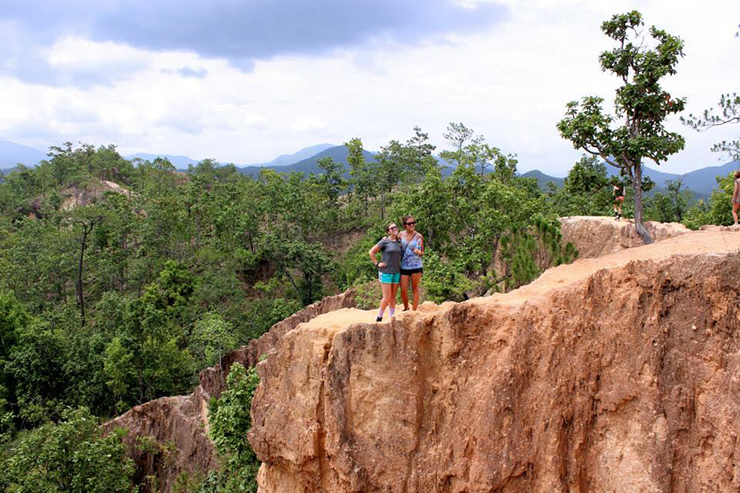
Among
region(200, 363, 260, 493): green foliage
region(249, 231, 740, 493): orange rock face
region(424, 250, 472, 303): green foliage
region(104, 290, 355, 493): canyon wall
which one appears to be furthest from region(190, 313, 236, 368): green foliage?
region(249, 231, 740, 493): orange rock face

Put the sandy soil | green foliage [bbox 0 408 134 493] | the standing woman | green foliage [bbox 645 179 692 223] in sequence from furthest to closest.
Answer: green foliage [bbox 645 179 692 223] → green foliage [bbox 0 408 134 493] → the standing woman → the sandy soil

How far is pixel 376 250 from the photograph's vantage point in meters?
9.03

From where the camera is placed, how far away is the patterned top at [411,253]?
9.20m

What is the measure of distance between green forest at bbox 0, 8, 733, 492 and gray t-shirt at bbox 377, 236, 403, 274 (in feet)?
13.9

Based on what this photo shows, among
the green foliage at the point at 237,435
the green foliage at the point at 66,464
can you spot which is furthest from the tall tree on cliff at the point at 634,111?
the green foliage at the point at 66,464

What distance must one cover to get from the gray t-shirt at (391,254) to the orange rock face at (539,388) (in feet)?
2.87

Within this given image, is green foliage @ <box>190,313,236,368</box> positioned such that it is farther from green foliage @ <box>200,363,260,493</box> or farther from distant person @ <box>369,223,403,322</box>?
distant person @ <box>369,223,403,322</box>

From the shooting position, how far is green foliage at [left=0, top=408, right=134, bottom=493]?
16125 millimetres

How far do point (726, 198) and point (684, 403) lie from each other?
69.8ft

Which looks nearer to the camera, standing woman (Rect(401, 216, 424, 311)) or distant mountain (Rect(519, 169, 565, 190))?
standing woman (Rect(401, 216, 424, 311))

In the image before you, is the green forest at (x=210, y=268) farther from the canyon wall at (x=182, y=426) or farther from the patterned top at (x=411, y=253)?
the patterned top at (x=411, y=253)

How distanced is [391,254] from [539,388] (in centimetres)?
332

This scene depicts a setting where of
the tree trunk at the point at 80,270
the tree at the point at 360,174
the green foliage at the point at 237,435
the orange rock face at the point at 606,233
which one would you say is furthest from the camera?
the tree at the point at 360,174

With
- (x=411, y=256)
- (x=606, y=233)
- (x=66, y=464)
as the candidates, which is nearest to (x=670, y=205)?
(x=606, y=233)
